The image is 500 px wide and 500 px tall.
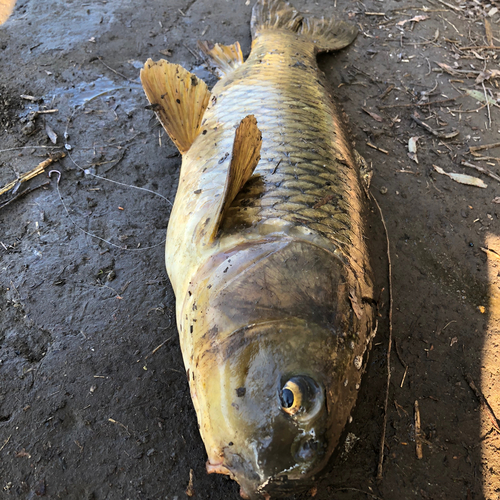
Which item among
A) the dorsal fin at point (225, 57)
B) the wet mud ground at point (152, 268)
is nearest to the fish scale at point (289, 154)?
the dorsal fin at point (225, 57)

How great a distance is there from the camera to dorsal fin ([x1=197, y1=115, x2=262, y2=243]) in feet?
5.79

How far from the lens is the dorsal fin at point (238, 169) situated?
1.76 m

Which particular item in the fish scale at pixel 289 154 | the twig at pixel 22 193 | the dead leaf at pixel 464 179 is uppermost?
the fish scale at pixel 289 154

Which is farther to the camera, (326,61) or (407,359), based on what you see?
(326,61)

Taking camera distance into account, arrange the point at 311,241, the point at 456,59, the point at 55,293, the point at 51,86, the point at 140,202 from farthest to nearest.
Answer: the point at 456,59
the point at 51,86
the point at 140,202
the point at 55,293
the point at 311,241

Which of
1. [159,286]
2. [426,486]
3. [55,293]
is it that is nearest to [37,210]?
[55,293]

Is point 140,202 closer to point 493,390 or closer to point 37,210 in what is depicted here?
point 37,210

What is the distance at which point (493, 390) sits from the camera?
107 inches

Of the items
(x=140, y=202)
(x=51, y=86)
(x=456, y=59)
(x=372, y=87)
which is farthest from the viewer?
(x=456, y=59)

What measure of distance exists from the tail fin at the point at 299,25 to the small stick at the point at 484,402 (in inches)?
162

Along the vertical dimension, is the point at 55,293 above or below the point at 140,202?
below

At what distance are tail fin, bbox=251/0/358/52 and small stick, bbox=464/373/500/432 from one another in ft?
13.5

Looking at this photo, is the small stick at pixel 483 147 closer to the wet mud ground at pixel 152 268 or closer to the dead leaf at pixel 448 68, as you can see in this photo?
the wet mud ground at pixel 152 268

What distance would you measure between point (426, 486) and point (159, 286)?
2.43 metres
